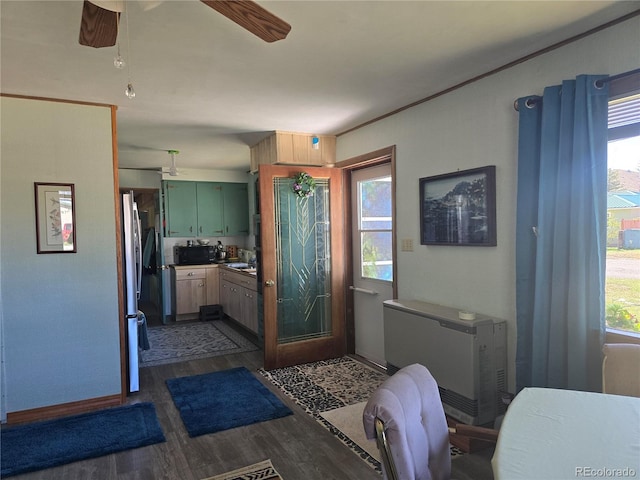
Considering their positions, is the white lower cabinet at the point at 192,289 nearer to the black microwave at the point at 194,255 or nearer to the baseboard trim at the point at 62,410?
the black microwave at the point at 194,255

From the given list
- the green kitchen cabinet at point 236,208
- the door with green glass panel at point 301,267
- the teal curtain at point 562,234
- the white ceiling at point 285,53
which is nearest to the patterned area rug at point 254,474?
the teal curtain at point 562,234

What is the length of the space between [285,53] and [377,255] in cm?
238

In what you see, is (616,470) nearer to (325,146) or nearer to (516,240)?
(516,240)

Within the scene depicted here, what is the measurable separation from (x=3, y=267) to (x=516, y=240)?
360cm

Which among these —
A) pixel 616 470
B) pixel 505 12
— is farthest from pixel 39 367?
pixel 505 12

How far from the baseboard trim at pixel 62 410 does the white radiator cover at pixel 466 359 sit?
254 centimetres

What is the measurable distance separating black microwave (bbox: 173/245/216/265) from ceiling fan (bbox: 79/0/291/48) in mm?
4974

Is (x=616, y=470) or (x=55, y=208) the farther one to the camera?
(x=55, y=208)

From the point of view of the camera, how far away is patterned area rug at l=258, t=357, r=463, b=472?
2.86m

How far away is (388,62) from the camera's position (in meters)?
2.58

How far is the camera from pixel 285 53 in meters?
2.39

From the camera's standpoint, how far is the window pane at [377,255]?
4086mm

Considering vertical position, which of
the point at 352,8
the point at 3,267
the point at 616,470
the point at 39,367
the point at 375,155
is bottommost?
the point at 39,367

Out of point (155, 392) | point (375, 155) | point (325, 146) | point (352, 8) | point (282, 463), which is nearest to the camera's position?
point (352, 8)
